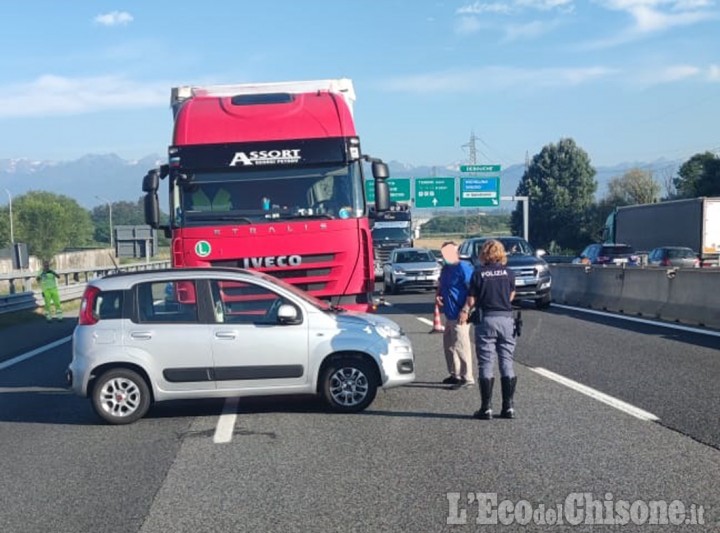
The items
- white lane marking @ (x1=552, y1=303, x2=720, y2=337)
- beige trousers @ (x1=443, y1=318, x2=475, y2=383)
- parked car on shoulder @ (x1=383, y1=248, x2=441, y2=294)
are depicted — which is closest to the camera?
beige trousers @ (x1=443, y1=318, x2=475, y2=383)

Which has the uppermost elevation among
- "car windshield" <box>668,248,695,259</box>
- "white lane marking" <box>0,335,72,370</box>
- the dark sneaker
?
"car windshield" <box>668,248,695,259</box>

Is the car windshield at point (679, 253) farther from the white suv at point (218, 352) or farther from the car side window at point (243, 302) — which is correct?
the car side window at point (243, 302)

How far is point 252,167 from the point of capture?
488 inches

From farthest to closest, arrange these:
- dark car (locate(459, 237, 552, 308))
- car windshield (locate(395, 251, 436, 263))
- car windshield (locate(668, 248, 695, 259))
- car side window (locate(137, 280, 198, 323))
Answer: car windshield (locate(668, 248, 695, 259)), car windshield (locate(395, 251, 436, 263)), dark car (locate(459, 237, 552, 308)), car side window (locate(137, 280, 198, 323))

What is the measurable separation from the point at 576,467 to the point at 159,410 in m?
5.17

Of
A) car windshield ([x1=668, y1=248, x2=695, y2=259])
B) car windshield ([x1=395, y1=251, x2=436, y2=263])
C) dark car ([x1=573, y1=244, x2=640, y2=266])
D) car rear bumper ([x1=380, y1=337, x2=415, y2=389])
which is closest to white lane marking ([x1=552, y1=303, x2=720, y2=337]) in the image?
car rear bumper ([x1=380, y1=337, x2=415, y2=389])

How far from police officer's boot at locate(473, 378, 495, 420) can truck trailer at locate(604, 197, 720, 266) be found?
2927cm

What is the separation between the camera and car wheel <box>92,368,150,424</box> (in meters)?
9.38

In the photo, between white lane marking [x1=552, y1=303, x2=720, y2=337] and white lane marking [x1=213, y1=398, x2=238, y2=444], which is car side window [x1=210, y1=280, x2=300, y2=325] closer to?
white lane marking [x1=213, y1=398, x2=238, y2=444]

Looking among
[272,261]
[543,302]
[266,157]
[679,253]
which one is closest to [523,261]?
[543,302]

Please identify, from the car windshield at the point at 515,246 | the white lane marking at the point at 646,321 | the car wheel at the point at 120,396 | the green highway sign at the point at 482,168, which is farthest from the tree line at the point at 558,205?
the car wheel at the point at 120,396

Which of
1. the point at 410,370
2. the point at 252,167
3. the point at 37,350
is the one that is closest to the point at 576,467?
the point at 410,370

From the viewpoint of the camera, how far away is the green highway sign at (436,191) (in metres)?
50.8

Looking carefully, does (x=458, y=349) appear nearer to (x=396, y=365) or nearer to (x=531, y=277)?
(x=396, y=365)
